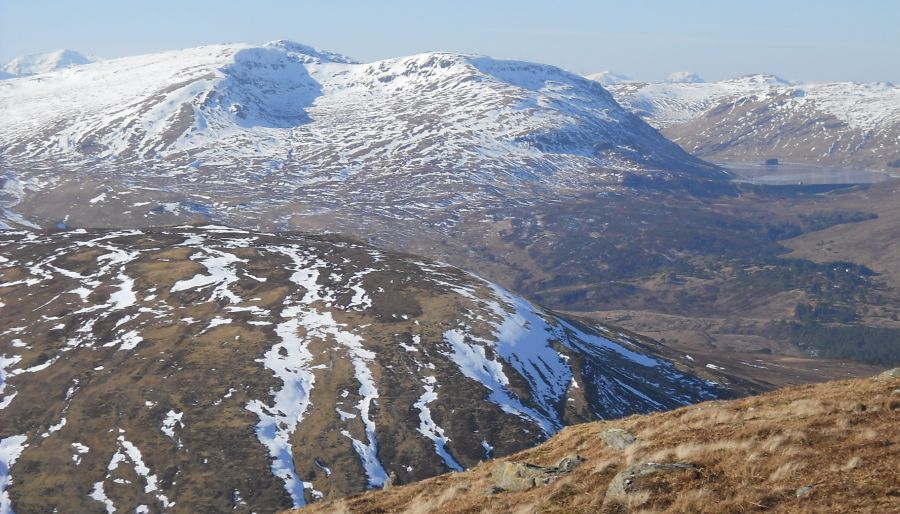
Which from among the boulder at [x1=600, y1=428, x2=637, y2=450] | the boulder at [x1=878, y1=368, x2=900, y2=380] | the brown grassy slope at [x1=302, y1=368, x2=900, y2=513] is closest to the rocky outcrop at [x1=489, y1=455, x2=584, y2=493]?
the brown grassy slope at [x1=302, y1=368, x2=900, y2=513]

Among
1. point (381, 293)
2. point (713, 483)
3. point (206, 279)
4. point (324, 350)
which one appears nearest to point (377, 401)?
point (324, 350)

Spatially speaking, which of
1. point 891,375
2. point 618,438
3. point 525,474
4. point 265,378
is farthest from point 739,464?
point 265,378

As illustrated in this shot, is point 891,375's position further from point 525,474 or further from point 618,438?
point 525,474

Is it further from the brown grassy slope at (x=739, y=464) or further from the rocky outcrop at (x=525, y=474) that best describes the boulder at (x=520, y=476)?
the brown grassy slope at (x=739, y=464)

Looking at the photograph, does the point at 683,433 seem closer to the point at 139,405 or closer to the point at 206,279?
the point at 139,405

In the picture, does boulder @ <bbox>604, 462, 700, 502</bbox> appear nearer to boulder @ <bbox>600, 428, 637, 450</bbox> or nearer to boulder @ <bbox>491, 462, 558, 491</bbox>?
boulder @ <bbox>491, 462, 558, 491</bbox>
